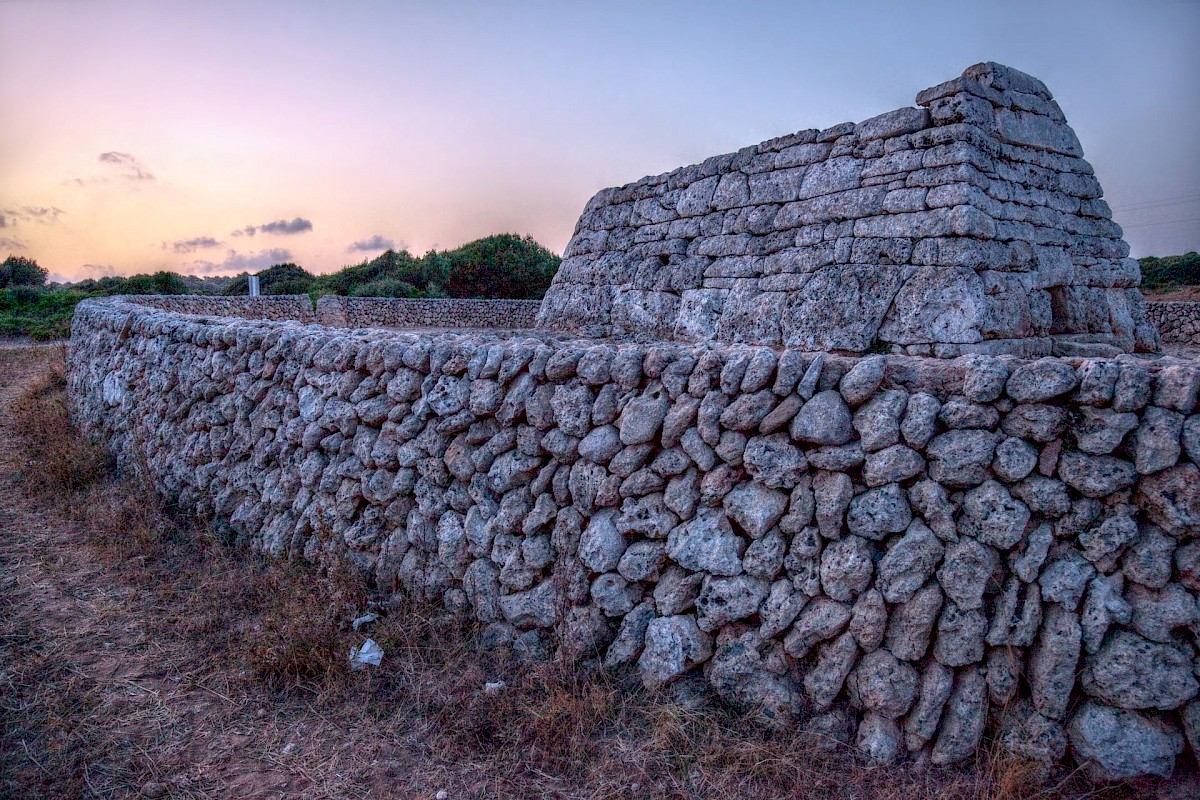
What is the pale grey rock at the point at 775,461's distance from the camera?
3471mm

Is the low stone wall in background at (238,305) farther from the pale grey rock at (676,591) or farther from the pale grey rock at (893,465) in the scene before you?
the pale grey rock at (893,465)

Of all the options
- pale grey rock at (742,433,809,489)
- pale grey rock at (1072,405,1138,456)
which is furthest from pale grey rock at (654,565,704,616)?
pale grey rock at (1072,405,1138,456)

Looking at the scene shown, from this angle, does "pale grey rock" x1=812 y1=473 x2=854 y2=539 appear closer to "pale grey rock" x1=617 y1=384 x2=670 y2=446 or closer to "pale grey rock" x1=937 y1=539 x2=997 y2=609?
"pale grey rock" x1=937 y1=539 x2=997 y2=609

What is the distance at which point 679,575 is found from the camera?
373 cm

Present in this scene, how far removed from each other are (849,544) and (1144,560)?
1.08 meters

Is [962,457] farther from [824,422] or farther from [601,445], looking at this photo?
[601,445]

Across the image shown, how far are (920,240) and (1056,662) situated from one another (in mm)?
4225

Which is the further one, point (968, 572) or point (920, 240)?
point (920, 240)

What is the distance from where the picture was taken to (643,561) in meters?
3.82

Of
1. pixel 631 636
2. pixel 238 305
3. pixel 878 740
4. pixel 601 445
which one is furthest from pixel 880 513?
pixel 238 305

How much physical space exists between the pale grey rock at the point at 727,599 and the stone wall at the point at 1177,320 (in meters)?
17.3

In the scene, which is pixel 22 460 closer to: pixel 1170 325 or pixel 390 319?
pixel 390 319

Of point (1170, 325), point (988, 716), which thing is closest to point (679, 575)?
point (988, 716)

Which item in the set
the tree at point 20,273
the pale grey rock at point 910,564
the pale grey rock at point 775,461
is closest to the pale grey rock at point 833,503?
the pale grey rock at point 775,461
